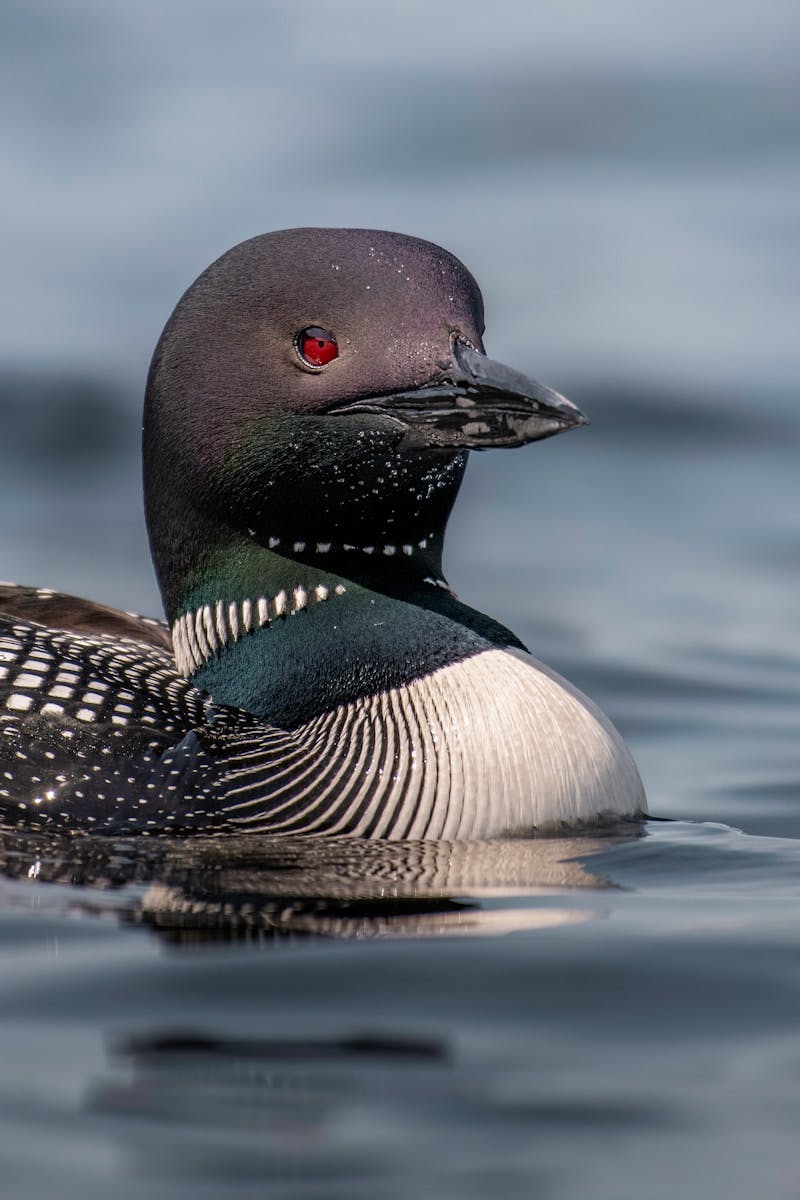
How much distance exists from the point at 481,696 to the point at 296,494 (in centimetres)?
56

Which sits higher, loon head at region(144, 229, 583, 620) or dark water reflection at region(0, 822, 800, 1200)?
loon head at region(144, 229, 583, 620)

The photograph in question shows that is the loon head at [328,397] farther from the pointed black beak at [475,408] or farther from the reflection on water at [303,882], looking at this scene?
the reflection on water at [303,882]

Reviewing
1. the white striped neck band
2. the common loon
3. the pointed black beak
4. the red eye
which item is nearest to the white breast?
the common loon

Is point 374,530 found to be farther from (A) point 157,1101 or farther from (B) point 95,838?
(A) point 157,1101

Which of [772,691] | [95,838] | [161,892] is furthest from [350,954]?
[772,691]

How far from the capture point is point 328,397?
4492 mm

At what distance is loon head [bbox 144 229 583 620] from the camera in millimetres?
4430

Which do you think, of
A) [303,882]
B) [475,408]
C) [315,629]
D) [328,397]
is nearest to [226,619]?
[315,629]

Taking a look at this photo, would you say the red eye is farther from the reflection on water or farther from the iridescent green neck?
the reflection on water

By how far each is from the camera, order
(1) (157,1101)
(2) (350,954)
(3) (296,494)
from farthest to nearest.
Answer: (3) (296,494) < (2) (350,954) < (1) (157,1101)

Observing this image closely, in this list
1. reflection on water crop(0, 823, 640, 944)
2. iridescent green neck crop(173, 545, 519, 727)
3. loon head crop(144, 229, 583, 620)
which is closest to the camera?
reflection on water crop(0, 823, 640, 944)

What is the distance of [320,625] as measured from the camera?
465 centimetres

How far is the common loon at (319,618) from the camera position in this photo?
14.3 ft

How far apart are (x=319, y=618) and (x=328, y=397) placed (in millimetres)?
476
